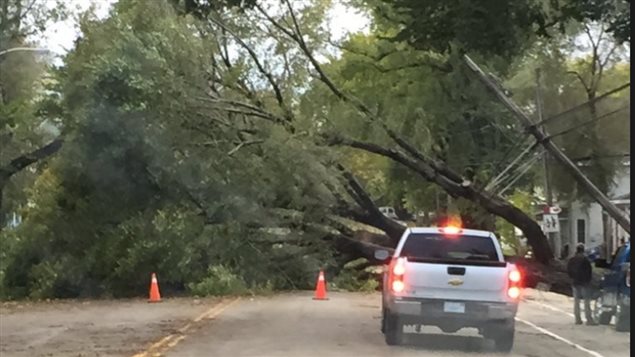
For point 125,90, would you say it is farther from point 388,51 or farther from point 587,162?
point 587,162

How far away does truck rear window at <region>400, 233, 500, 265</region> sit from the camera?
706 inches

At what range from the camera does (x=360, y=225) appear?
36.7m

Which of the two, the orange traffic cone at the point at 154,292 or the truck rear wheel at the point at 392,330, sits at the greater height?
the orange traffic cone at the point at 154,292

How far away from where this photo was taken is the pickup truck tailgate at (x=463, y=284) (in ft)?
56.1

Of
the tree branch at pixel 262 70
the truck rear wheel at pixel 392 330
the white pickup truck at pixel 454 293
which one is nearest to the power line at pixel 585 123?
the tree branch at pixel 262 70

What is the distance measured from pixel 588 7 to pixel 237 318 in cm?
1050

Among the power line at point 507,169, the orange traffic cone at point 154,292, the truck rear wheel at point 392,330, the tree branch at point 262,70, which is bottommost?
the truck rear wheel at point 392,330

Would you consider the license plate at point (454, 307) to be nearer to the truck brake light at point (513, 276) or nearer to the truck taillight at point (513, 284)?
the truck taillight at point (513, 284)

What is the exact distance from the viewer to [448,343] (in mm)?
18734

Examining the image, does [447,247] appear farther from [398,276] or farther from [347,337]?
[347,337]

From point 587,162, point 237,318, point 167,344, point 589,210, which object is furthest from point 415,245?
point 589,210

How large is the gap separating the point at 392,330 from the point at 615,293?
569cm

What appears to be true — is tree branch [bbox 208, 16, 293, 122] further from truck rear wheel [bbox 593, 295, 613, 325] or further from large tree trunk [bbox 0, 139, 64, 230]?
truck rear wheel [bbox 593, 295, 613, 325]

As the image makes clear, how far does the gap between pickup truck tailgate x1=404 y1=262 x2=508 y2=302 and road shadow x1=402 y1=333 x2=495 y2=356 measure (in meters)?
0.97
